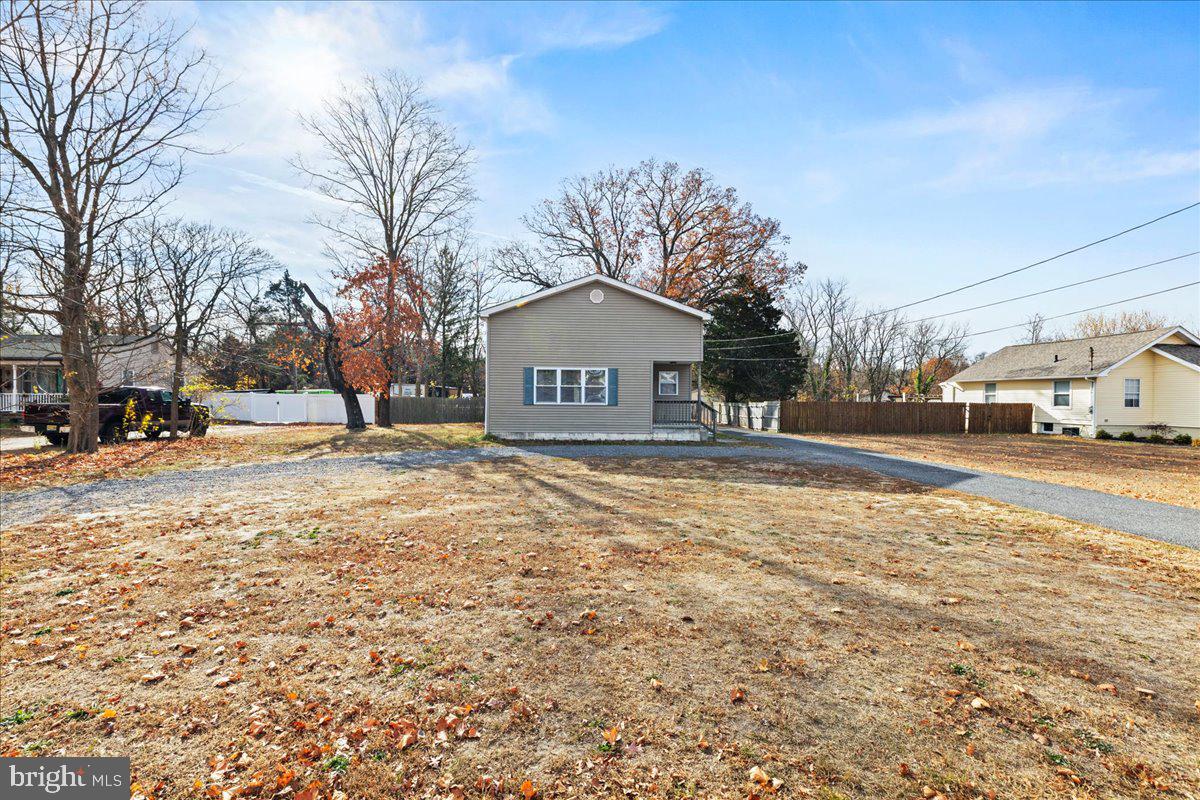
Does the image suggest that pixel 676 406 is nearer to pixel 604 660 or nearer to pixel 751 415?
pixel 751 415

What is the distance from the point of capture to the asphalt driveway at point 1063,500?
786 cm

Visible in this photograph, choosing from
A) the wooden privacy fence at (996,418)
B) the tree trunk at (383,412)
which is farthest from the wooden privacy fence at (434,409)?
the wooden privacy fence at (996,418)

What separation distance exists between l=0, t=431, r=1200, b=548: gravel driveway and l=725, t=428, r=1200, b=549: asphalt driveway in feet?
0.04

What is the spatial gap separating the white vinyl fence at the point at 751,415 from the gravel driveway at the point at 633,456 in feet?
40.4

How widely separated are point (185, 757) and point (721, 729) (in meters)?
2.95

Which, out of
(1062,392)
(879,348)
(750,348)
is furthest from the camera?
(879,348)

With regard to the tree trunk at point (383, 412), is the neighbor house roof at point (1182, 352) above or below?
above

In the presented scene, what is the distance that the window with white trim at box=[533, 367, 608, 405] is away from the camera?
19125mm

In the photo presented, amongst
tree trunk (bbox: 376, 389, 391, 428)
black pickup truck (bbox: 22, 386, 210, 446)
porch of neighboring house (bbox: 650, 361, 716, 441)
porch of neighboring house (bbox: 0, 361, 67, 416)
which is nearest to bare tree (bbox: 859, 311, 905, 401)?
porch of neighboring house (bbox: 650, 361, 716, 441)

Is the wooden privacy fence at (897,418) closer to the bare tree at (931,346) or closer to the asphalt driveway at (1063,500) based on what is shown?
the asphalt driveway at (1063,500)

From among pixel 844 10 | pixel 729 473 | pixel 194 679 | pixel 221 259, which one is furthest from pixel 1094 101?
pixel 221 259

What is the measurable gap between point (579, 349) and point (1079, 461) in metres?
16.3

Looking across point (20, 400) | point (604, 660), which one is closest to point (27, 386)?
point (20, 400)

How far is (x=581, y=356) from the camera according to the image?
19188mm
